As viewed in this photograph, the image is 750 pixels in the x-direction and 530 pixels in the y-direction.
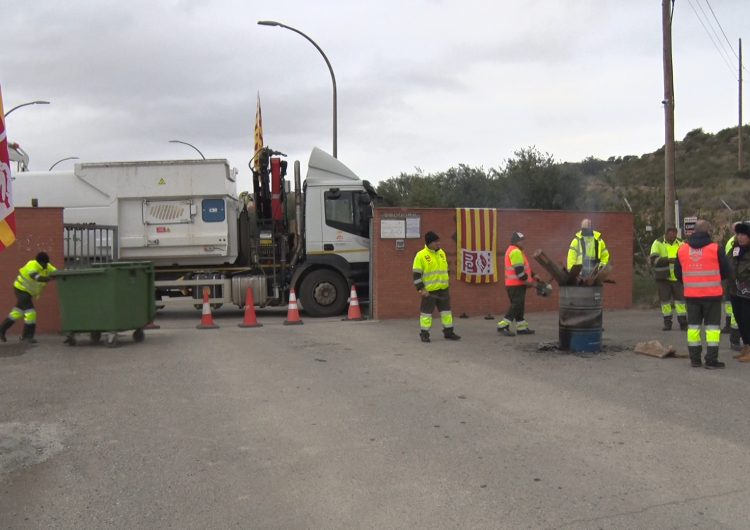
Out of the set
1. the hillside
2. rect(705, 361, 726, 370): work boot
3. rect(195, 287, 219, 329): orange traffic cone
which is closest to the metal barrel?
rect(705, 361, 726, 370): work boot

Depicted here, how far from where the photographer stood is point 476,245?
14.2 meters

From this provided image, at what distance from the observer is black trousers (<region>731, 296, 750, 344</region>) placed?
875 cm

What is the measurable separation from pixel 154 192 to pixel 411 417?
10623 mm

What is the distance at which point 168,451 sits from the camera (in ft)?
18.2

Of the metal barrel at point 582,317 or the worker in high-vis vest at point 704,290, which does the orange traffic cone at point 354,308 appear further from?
the worker in high-vis vest at point 704,290

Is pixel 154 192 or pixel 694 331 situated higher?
pixel 154 192

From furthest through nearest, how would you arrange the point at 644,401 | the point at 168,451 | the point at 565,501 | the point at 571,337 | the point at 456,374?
the point at 571,337 < the point at 456,374 < the point at 644,401 < the point at 168,451 < the point at 565,501

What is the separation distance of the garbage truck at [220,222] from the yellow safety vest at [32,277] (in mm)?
3839

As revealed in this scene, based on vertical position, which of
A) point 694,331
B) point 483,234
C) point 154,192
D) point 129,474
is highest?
point 154,192

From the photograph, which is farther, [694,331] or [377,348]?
[377,348]

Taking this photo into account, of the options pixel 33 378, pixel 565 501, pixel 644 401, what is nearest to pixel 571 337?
pixel 644 401

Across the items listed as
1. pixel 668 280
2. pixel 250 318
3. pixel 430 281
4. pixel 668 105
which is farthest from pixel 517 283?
pixel 668 105

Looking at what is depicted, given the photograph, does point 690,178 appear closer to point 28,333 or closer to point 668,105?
point 668,105

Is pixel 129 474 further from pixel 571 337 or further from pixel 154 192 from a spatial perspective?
pixel 154 192
